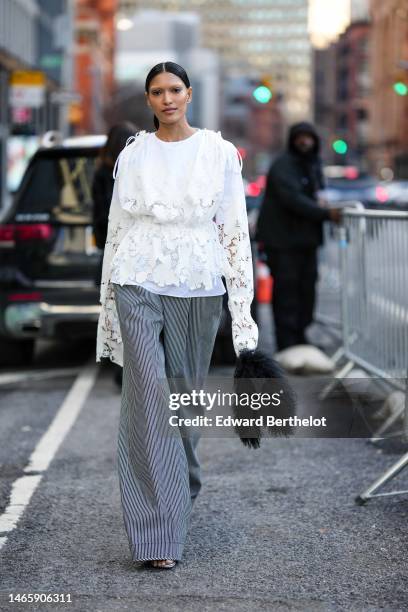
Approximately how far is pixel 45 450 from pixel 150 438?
2639 millimetres

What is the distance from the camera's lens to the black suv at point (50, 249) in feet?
32.9

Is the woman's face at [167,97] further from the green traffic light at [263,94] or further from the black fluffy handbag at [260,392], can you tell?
the green traffic light at [263,94]

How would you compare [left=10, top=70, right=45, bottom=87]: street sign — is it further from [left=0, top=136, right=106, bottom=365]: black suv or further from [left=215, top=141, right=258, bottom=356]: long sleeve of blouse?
[left=215, top=141, right=258, bottom=356]: long sleeve of blouse

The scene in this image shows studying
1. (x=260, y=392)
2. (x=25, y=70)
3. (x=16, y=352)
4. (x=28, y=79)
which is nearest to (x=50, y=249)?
(x=16, y=352)

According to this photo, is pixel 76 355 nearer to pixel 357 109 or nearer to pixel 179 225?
pixel 179 225

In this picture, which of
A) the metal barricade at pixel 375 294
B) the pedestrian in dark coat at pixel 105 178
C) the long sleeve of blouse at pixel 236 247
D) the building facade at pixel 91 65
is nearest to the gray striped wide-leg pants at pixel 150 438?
the long sleeve of blouse at pixel 236 247

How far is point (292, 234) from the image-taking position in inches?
411

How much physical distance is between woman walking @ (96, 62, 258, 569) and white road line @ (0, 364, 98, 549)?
2.52 ft

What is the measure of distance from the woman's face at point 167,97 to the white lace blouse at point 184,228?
11 centimetres

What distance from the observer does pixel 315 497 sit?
242 inches

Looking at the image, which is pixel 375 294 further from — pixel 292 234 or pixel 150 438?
pixel 150 438

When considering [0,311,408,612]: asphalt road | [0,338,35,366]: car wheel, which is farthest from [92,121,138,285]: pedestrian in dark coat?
[0,338,35,366]: car wheel

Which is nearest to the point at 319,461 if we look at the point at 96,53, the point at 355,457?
the point at 355,457

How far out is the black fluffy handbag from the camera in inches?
192
